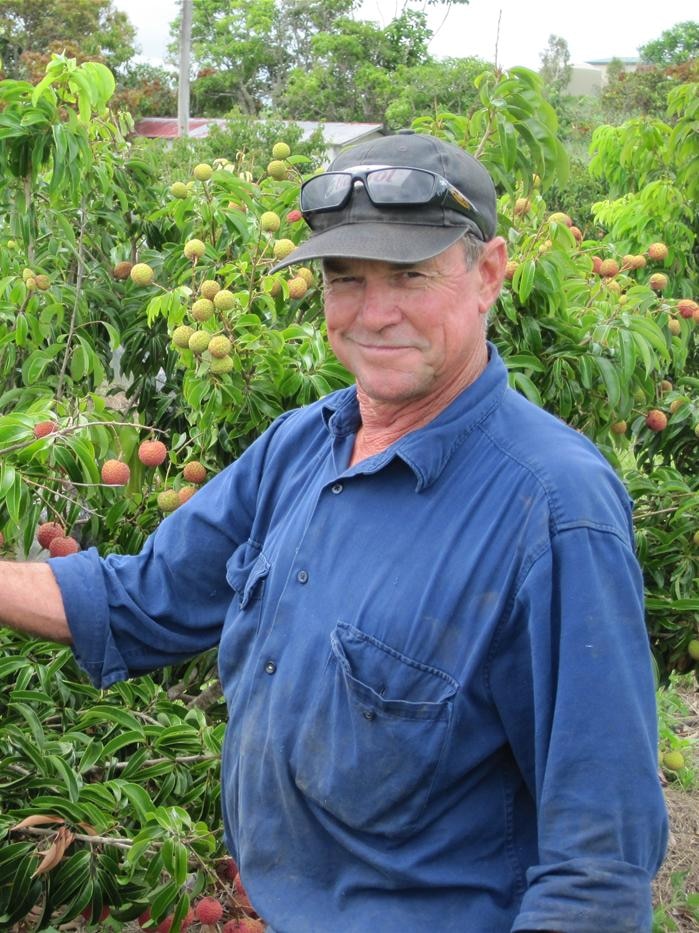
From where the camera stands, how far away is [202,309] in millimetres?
2686

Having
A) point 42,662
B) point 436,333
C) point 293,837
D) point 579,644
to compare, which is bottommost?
point 42,662

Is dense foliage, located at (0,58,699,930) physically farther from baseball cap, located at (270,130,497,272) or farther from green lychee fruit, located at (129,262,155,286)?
baseball cap, located at (270,130,497,272)

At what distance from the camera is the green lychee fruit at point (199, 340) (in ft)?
8.70

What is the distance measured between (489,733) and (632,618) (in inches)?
9.3

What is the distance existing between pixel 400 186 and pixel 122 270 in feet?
7.61

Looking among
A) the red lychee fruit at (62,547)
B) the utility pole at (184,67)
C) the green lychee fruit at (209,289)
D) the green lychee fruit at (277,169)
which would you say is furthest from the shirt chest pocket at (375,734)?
the utility pole at (184,67)

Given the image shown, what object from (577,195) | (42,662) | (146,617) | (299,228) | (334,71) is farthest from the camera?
(334,71)

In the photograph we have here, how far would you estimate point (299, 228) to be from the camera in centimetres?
314

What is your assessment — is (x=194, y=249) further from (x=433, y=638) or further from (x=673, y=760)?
(x=673, y=760)

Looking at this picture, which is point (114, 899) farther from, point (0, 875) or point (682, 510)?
point (682, 510)

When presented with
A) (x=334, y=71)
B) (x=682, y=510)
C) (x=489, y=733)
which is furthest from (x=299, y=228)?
(x=334, y=71)

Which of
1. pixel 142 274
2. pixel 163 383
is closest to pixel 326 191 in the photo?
pixel 142 274

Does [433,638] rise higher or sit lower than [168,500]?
higher

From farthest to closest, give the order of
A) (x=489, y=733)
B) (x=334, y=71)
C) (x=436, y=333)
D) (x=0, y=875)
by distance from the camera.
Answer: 1. (x=334, y=71)
2. (x=0, y=875)
3. (x=436, y=333)
4. (x=489, y=733)
